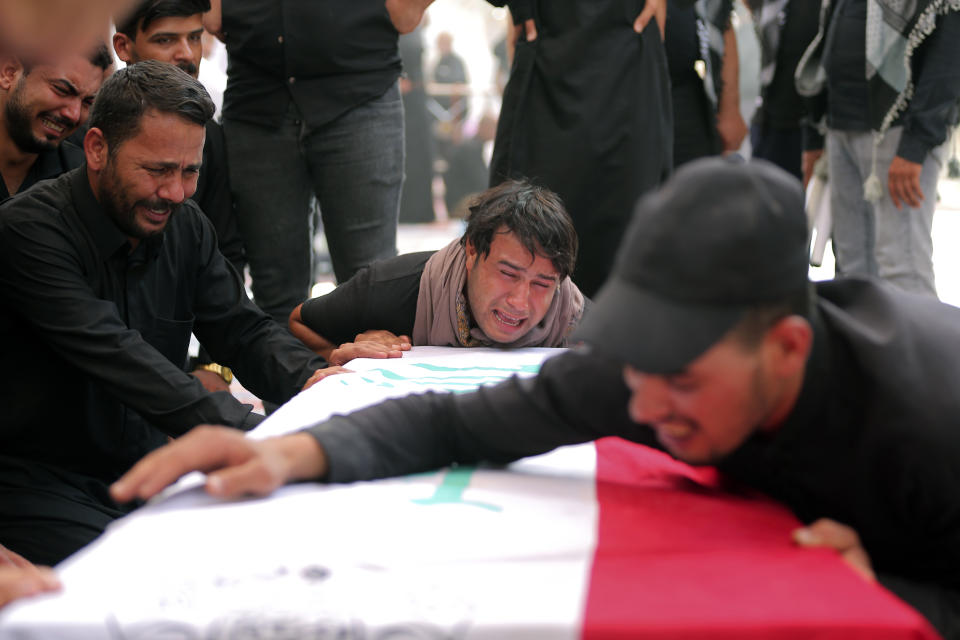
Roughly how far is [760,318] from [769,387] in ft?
0.30

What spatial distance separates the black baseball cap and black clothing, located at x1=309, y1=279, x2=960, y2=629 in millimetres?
167

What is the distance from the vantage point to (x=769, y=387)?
1.10 metres

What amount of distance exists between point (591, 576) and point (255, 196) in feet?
6.95

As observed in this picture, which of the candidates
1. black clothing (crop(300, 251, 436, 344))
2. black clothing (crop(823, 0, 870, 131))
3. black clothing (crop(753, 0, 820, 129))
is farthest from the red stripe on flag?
black clothing (crop(753, 0, 820, 129))

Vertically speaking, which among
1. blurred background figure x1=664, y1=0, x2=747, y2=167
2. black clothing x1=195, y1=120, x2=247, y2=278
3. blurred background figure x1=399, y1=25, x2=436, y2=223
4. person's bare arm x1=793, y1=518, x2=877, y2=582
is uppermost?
blurred background figure x1=664, y1=0, x2=747, y2=167

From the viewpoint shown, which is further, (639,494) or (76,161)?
(76,161)

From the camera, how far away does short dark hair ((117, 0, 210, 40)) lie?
115 inches

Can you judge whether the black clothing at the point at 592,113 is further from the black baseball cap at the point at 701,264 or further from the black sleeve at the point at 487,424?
the black baseball cap at the point at 701,264

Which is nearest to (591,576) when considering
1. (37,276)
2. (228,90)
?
(37,276)

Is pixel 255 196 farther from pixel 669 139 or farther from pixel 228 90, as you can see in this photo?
pixel 669 139

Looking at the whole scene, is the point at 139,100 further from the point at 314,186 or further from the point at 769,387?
the point at 769,387

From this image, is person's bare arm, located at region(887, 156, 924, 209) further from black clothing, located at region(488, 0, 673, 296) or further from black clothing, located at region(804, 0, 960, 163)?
black clothing, located at region(488, 0, 673, 296)

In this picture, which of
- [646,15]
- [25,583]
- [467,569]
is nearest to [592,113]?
[646,15]

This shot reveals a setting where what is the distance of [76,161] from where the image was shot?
272cm
